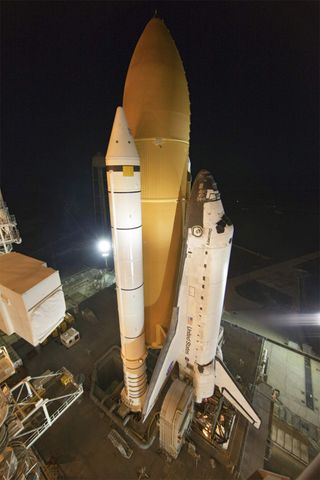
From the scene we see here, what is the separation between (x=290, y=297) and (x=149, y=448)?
18.7m

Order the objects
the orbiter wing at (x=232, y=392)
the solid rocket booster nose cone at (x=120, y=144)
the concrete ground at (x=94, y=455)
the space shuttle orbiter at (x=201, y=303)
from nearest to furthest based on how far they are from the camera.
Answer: the solid rocket booster nose cone at (x=120, y=144), the space shuttle orbiter at (x=201, y=303), the concrete ground at (x=94, y=455), the orbiter wing at (x=232, y=392)

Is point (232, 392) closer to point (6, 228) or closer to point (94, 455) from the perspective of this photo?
point (94, 455)

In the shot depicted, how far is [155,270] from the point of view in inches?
276

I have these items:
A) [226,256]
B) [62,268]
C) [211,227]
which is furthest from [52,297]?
[62,268]

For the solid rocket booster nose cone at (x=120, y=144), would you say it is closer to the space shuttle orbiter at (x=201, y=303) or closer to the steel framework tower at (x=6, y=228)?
the space shuttle orbiter at (x=201, y=303)

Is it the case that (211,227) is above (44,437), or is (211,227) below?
above

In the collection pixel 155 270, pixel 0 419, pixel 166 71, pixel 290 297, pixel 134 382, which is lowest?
pixel 290 297

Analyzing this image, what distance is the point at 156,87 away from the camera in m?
5.35

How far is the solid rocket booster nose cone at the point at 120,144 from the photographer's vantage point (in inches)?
192

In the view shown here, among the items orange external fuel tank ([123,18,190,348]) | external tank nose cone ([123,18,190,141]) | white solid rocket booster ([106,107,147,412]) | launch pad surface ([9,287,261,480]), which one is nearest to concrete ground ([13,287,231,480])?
launch pad surface ([9,287,261,480])

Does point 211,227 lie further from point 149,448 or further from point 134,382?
point 149,448

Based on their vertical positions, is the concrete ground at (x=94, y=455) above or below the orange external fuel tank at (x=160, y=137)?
below

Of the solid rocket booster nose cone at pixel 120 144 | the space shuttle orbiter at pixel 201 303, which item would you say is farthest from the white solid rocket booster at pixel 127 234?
the space shuttle orbiter at pixel 201 303

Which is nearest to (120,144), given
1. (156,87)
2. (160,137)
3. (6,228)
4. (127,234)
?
(160,137)
